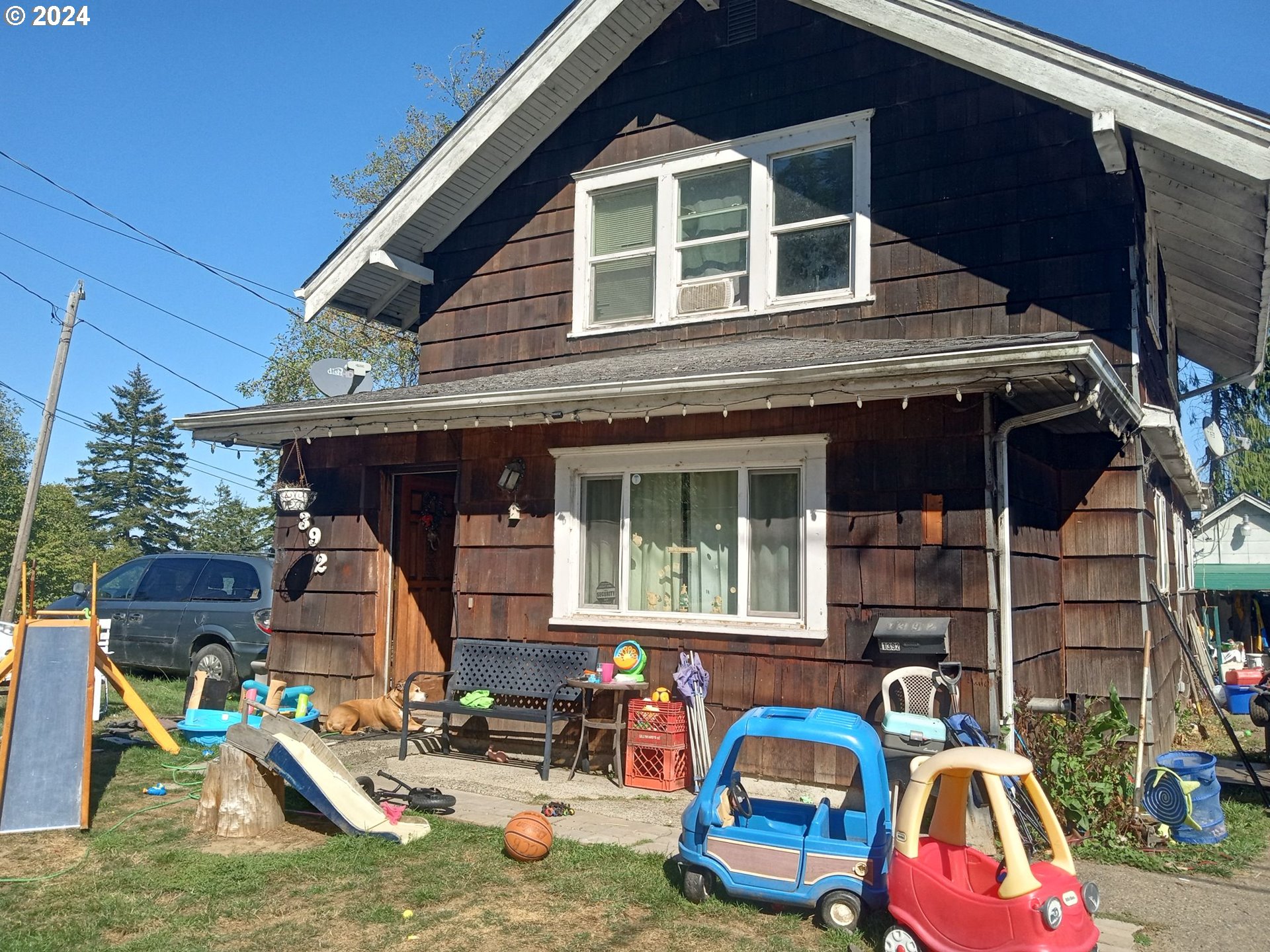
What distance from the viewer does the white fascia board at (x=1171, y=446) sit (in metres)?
7.57

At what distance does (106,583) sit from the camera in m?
12.8

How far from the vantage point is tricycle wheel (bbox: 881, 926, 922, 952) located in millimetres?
3947

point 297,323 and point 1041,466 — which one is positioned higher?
point 297,323

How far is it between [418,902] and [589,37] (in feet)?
24.6

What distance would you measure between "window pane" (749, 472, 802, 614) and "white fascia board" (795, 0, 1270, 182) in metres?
3.31

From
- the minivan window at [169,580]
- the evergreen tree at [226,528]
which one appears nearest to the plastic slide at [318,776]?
the minivan window at [169,580]

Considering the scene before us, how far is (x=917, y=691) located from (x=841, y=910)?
240 centimetres

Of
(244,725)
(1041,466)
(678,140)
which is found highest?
(678,140)

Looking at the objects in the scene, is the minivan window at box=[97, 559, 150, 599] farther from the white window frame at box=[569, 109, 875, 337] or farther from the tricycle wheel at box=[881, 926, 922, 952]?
the tricycle wheel at box=[881, 926, 922, 952]

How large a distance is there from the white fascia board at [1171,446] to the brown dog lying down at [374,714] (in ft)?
21.5

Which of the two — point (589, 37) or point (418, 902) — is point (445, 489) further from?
point (418, 902)

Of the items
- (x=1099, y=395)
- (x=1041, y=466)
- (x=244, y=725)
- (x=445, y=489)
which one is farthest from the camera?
(x=445, y=489)

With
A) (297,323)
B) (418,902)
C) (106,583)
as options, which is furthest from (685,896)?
(297,323)

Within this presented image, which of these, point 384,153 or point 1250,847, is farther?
point 384,153
